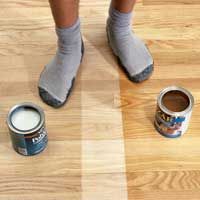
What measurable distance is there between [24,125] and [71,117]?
0.20m

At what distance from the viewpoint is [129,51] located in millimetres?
1518

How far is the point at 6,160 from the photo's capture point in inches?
52.4

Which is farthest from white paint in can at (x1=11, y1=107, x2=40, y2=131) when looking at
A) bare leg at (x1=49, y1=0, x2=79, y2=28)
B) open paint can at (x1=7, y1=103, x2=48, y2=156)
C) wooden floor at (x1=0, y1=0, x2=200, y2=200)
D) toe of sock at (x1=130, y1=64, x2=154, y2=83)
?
toe of sock at (x1=130, y1=64, x2=154, y2=83)

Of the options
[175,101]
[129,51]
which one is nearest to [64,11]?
[129,51]

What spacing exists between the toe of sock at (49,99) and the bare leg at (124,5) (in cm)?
35

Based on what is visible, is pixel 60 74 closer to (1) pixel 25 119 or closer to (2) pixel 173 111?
(1) pixel 25 119

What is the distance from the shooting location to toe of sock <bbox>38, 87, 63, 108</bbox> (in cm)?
144

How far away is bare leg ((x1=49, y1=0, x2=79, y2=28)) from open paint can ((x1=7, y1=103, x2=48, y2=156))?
26 cm

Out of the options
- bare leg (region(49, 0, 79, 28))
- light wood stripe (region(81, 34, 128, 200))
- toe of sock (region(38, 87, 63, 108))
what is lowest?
light wood stripe (region(81, 34, 128, 200))

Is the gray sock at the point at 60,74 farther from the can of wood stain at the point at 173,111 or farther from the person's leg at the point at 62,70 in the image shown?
the can of wood stain at the point at 173,111

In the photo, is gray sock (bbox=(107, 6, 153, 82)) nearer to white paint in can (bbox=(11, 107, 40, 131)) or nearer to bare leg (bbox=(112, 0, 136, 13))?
bare leg (bbox=(112, 0, 136, 13))

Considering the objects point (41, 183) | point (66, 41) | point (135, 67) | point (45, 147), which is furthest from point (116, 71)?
point (41, 183)

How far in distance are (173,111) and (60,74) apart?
0.38 m

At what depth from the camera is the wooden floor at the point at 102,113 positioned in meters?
1.29
